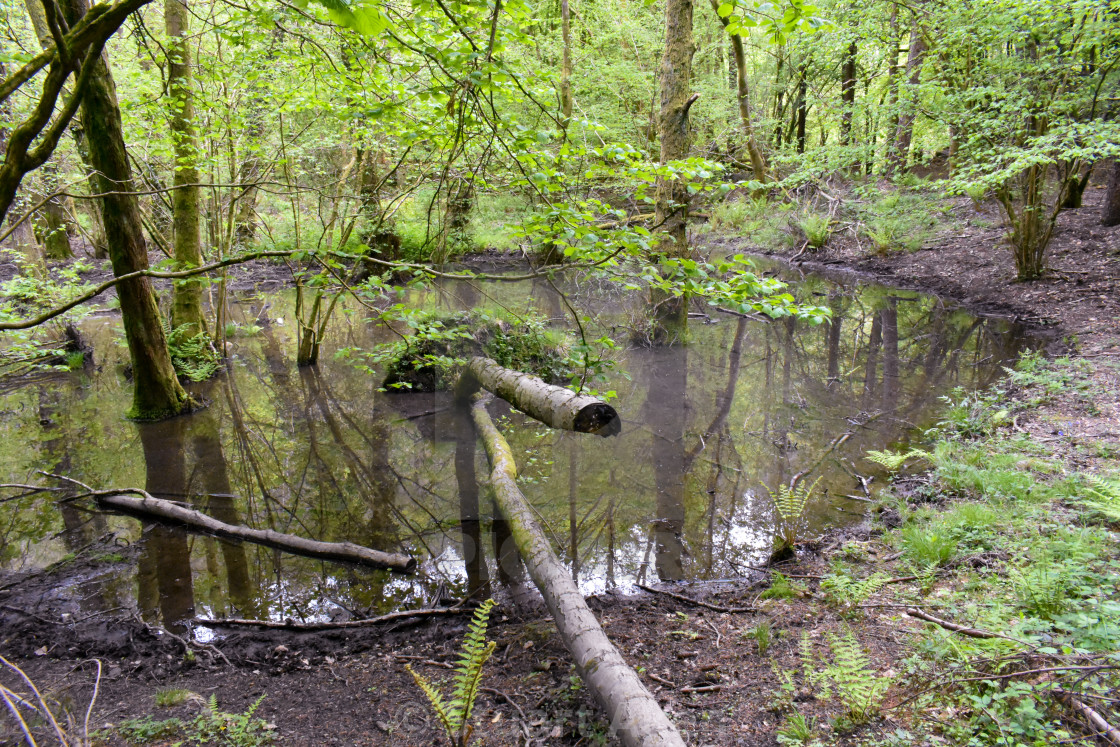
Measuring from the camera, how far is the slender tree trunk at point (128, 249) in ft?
20.1

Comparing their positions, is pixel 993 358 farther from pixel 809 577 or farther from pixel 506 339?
pixel 506 339

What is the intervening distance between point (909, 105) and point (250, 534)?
1246 cm

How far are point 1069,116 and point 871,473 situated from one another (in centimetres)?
769

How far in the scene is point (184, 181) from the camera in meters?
8.65

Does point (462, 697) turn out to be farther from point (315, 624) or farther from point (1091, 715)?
point (1091, 715)

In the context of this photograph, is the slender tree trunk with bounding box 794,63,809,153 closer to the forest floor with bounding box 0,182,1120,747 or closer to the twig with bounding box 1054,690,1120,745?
the forest floor with bounding box 0,182,1120,747

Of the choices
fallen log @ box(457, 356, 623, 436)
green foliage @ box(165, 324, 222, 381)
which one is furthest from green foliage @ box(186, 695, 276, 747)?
green foliage @ box(165, 324, 222, 381)

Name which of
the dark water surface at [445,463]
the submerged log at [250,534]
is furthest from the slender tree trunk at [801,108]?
the submerged log at [250,534]

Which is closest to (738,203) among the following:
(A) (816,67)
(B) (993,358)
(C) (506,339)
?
(A) (816,67)

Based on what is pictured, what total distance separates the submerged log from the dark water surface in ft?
0.35

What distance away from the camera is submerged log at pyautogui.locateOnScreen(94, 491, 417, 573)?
15.1 feet

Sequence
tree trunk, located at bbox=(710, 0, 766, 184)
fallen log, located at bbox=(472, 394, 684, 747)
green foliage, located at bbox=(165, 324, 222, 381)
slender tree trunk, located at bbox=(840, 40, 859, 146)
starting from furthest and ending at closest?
tree trunk, located at bbox=(710, 0, 766, 184)
slender tree trunk, located at bbox=(840, 40, 859, 146)
green foliage, located at bbox=(165, 324, 222, 381)
fallen log, located at bbox=(472, 394, 684, 747)

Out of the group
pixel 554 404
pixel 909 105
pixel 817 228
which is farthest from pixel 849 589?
pixel 817 228

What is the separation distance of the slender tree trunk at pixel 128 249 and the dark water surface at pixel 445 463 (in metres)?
0.48
